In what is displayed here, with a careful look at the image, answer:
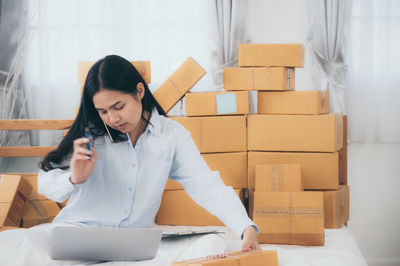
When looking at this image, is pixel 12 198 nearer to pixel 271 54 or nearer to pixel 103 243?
pixel 103 243

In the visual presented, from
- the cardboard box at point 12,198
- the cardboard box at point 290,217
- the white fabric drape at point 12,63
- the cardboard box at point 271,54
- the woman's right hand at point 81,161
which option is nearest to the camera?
the woman's right hand at point 81,161

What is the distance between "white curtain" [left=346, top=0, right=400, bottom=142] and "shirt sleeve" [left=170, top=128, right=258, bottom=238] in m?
1.59

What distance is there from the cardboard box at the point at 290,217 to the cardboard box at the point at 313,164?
29cm

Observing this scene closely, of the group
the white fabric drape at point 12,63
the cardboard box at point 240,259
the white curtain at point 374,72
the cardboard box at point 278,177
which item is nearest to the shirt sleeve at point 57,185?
the cardboard box at point 240,259

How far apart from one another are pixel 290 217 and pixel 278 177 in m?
0.26

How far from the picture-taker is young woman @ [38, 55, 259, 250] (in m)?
1.45

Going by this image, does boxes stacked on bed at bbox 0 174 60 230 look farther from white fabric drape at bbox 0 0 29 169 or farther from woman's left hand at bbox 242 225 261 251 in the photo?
woman's left hand at bbox 242 225 261 251

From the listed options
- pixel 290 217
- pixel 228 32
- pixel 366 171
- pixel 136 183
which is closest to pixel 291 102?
pixel 290 217

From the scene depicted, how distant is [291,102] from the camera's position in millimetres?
2383

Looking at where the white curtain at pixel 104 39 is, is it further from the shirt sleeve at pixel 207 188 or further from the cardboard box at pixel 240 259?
the cardboard box at pixel 240 259

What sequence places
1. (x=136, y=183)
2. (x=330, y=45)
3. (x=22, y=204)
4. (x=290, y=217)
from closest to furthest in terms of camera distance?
1. (x=136, y=183)
2. (x=290, y=217)
3. (x=22, y=204)
4. (x=330, y=45)

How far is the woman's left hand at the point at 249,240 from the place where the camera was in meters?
1.33

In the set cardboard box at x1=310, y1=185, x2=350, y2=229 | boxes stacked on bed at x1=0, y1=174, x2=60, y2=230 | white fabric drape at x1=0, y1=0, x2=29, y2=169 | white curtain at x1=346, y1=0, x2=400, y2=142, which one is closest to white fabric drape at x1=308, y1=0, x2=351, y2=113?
white curtain at x1=346, y1=0, x2=400, y2=142

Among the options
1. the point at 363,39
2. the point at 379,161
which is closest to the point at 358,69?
the point at 363,39
